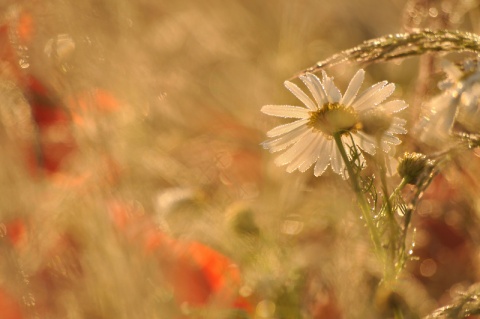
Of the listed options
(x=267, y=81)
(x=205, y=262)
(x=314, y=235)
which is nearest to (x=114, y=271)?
(x=205, y=262)

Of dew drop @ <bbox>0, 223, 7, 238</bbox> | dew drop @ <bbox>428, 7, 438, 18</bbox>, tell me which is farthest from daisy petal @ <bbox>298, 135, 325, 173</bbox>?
dew drop @ <bbox>0, 223, 7, 238</bbox>

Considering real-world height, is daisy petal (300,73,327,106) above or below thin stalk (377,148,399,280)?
above

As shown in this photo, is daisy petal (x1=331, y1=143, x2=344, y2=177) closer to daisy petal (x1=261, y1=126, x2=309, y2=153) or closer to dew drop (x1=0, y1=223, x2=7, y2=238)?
daisy petal (x1=261, y1=126, x2=309, y2=153)

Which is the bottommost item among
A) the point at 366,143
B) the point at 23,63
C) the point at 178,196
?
the point at 178,196

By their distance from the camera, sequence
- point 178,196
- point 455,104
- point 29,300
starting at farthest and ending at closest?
point 178,196 < point 29,300 < point 455,104

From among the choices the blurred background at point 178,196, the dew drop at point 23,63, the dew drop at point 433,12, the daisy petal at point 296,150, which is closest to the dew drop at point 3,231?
the blurred background at point 178,196

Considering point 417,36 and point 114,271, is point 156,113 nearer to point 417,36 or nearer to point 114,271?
point 114,271

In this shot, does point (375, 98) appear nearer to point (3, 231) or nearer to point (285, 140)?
point (285, 140)

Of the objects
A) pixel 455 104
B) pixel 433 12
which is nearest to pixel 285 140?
pixel 455 104
